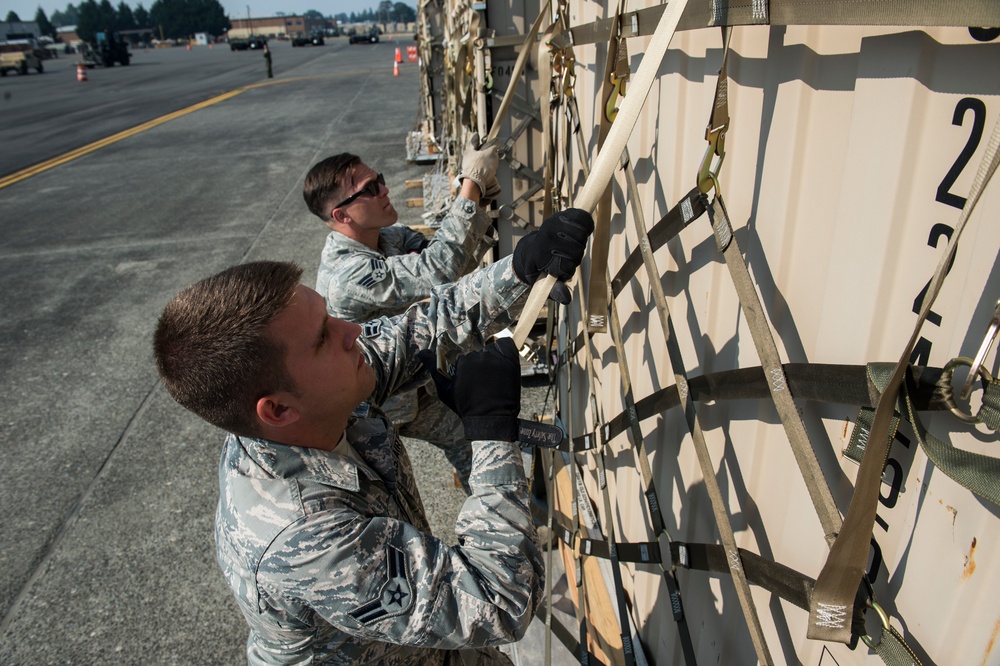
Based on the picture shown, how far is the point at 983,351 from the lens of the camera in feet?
2.13

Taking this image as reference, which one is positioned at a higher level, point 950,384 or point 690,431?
point 950,384

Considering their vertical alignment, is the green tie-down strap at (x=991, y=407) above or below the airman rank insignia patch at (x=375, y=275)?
above

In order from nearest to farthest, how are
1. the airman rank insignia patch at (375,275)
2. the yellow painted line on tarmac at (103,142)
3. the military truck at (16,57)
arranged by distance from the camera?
the airman rank insignia patch at (375,275) → the yellow painted line on tarmac at (103,142) → the military truck at (16,57)

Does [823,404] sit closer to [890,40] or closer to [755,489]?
[755,489]

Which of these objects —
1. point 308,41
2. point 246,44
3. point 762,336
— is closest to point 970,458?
point 762,336

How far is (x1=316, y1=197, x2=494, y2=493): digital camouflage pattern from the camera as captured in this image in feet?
9.20

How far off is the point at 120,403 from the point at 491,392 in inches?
173

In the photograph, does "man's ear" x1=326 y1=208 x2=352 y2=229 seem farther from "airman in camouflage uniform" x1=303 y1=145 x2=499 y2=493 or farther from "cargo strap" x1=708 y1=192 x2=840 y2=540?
"cargo strap" x1=708 y1=192 x2=840 y2=540

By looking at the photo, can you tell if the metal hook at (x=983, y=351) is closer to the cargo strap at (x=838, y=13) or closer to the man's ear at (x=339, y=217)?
the cargo strap at (x=838, y=13)

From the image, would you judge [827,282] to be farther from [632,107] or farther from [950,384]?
[632,107]

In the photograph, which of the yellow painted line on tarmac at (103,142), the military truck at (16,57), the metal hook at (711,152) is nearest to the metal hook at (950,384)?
the metal hook at (711,152)

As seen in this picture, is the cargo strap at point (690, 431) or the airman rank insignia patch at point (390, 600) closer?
the cargo strap at point (690, 431)

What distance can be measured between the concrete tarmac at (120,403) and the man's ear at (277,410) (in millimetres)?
1636

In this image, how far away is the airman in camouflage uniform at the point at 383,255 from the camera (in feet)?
9.22
